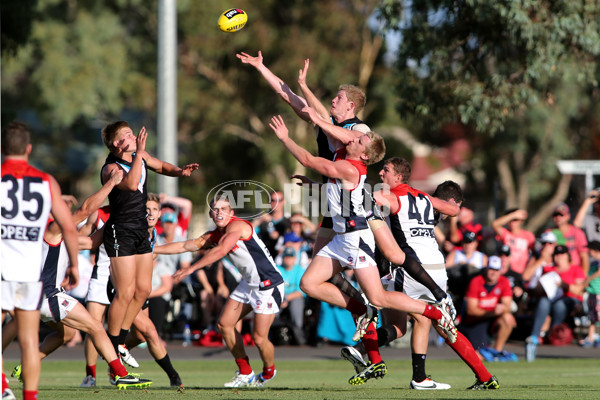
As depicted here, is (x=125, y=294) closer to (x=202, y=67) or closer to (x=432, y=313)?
(x=432, y=313)

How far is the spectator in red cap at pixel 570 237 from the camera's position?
16406mm

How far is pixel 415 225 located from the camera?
32.0 feet

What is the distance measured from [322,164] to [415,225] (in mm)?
1409

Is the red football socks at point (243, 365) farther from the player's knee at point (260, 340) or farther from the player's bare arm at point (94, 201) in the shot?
the player's bare arm at point (94, 201)

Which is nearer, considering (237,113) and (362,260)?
(362,260)

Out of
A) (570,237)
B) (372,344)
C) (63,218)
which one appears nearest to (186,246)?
(372,344)

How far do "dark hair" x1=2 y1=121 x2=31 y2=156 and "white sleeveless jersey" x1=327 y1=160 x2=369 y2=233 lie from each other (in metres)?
3.07

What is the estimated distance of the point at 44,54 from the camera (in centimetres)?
3450

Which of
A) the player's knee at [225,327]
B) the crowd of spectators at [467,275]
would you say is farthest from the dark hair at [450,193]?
the crowd of spectators at [467,275]

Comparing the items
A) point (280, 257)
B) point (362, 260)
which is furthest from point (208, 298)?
point (362, 260)

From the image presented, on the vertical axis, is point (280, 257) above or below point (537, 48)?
below

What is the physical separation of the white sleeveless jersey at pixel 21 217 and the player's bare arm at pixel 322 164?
7.71 ft

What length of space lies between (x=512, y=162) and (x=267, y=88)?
11.1 meters

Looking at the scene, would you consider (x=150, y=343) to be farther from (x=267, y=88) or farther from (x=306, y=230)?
(x=267, y=88)
